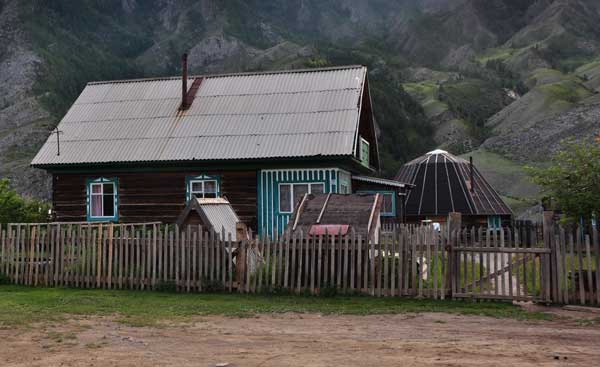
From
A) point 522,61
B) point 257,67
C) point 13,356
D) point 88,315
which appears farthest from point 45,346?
point 522,61

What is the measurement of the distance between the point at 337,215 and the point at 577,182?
5.47 meters

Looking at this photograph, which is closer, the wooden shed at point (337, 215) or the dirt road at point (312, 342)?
the dirt road at point (312, 342)

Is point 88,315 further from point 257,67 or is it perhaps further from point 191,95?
point 257,67

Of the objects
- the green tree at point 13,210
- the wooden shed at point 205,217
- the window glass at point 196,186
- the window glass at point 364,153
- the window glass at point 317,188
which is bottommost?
the wooden shed at point 205,217

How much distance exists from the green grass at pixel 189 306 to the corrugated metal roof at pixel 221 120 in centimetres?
972

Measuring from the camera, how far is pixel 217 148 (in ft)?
78.3

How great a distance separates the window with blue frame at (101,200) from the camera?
25500mm

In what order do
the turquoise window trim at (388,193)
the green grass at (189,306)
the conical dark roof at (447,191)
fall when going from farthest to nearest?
the conical dark roof at (447,191)
the turquoise window trim at (388,193)
the green grass at (189,306)

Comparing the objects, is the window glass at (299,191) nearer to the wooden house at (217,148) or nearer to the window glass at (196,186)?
the wooden house at (217,148)

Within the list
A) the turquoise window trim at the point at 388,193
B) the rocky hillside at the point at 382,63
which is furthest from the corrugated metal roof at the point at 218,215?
the rocky hillside at the point at 382,63

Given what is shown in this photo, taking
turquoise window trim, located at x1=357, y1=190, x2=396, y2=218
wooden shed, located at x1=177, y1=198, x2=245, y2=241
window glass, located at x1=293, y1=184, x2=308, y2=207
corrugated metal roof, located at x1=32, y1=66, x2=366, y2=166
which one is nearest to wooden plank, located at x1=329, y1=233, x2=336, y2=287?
wooden shed, located at x1=177, y1=198, x2=245, y2=241

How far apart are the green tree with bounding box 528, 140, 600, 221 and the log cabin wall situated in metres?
11.6

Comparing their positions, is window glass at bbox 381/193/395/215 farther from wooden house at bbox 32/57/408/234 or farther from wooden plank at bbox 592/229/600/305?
wooden plank at bbox 592/229/600/305

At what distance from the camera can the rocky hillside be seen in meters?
82.4
